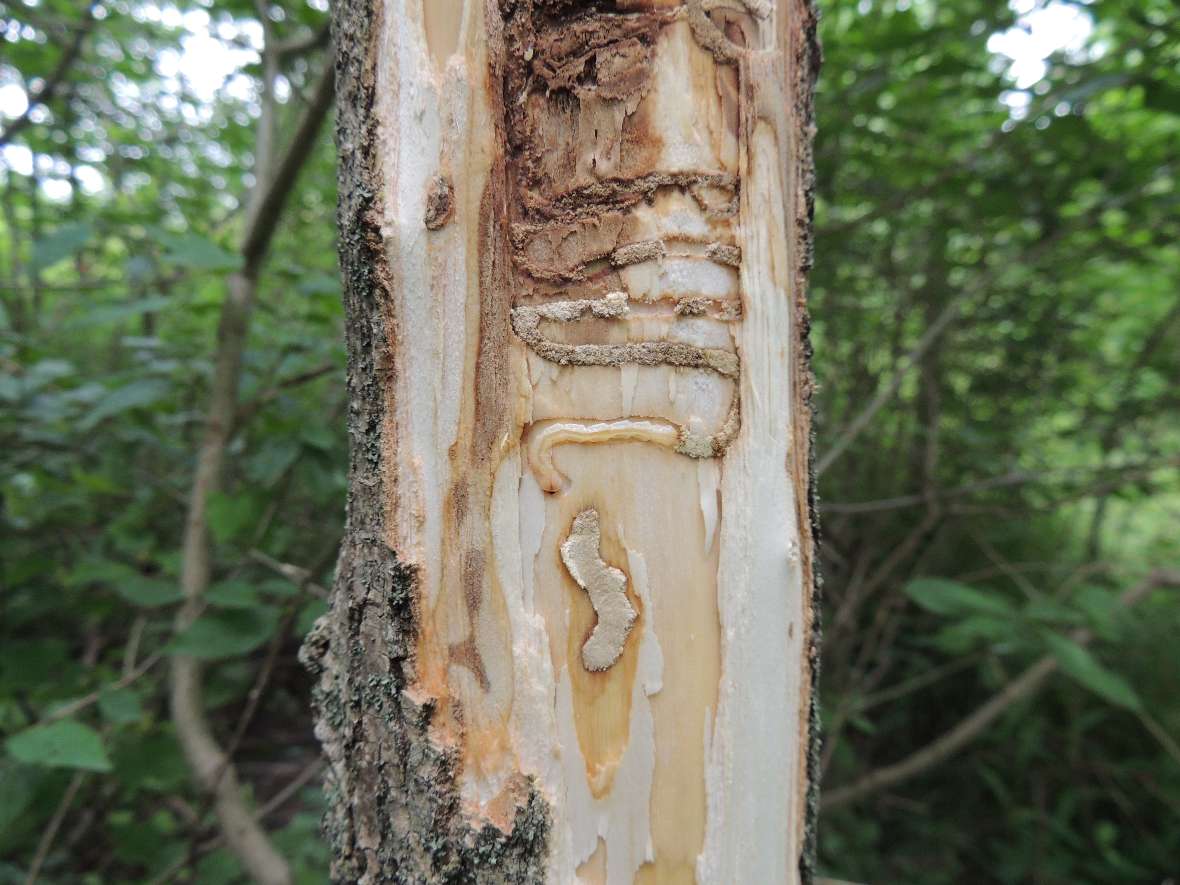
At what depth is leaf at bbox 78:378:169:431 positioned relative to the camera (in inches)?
49.0

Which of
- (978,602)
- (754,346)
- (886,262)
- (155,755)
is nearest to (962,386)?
(886,262)

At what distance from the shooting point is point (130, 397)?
4.14 ft

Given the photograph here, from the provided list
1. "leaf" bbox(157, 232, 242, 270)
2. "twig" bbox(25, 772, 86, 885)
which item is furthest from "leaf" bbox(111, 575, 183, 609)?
"leaf" bbox(157, 232, 242, 270)

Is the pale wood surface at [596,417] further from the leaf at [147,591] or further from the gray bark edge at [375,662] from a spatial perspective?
the leaf at [147,591]

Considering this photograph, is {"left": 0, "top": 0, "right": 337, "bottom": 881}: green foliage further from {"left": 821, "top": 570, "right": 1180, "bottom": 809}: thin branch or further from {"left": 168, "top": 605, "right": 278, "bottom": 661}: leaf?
{"left": 821, "top": 570, "right": 1180, "bottom": 809}: thin branch

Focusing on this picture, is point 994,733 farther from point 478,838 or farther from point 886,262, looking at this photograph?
point 478,838

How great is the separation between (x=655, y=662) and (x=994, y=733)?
2.06m

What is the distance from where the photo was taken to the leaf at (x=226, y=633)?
1.13 meters

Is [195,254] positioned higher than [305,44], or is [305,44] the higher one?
[305,44]

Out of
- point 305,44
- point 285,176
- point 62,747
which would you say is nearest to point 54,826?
point 62,747

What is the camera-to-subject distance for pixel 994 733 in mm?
2143

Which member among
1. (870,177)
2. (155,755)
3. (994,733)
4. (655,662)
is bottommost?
(994,733)

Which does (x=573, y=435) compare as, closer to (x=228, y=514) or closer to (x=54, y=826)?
(x=228, y=514)

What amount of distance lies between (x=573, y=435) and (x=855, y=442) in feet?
6.01
